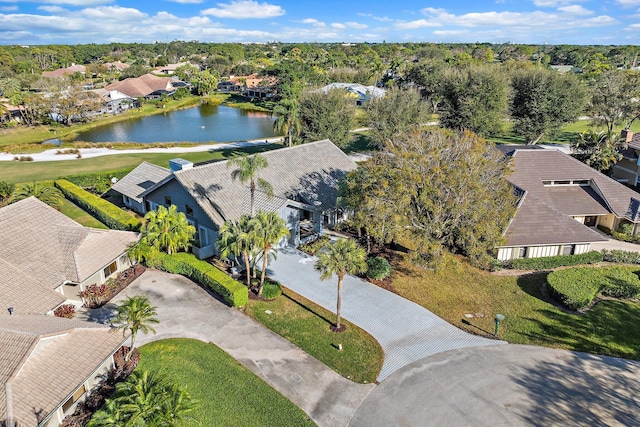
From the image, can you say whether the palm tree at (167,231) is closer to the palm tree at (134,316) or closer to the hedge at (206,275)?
the hedge at (206,275)

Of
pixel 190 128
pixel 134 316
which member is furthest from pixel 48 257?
pixel 190 128

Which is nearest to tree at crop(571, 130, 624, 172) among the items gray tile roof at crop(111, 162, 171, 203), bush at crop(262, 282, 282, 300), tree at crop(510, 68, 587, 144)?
tree at crop(510, 68, 587, 144)

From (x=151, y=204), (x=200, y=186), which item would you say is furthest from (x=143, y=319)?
(x=151, y=204)

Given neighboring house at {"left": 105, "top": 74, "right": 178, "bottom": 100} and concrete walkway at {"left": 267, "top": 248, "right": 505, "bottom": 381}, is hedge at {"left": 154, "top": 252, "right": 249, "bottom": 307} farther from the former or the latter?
neighboring house at {"left": 105, "top": 74, "right": 178, "bottom": 100}

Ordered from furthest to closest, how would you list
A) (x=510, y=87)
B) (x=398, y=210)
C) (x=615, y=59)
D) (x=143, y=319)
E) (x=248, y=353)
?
(x=615, y=59) < (x=510, y=87) < (x=398, y=210) < (x=248, y=353) < (x=143, y=319)

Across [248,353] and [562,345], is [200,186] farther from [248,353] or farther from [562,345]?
[562,345]
